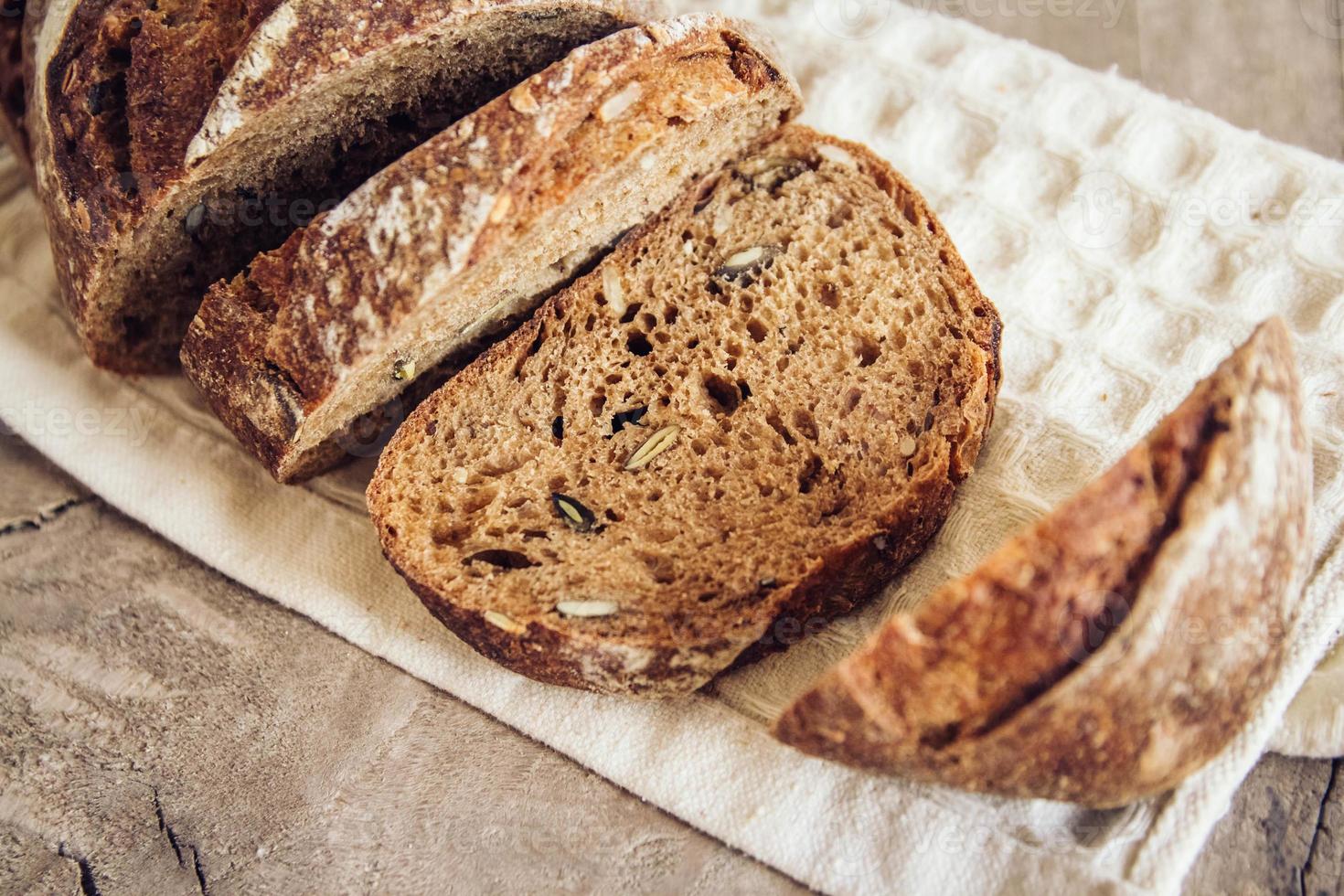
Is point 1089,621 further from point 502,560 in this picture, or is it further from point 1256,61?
point 1256,61

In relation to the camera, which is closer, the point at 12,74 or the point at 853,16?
the point at 12,74

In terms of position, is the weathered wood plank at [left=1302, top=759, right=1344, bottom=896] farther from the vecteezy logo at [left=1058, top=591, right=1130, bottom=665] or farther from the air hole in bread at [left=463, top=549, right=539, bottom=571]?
the air hole in bread at [left=463, top=549, right=539, bottom=571]

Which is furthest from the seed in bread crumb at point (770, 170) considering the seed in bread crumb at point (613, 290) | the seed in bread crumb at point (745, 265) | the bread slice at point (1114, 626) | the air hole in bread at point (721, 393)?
the bread slice at point (1114, 626)

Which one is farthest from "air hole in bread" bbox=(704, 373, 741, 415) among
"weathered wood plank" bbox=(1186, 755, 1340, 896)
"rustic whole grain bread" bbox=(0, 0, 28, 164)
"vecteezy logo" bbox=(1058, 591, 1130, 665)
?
"rustic whole grain bread" bbox=(0, 0, 28, 164)

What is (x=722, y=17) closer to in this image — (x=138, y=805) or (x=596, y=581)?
(x=596, y=581)

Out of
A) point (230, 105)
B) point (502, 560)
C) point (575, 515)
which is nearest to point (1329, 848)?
point (575, 515)

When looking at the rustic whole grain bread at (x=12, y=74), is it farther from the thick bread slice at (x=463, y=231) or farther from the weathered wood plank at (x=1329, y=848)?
the weathered wood plank at (x=1329, y=848)
